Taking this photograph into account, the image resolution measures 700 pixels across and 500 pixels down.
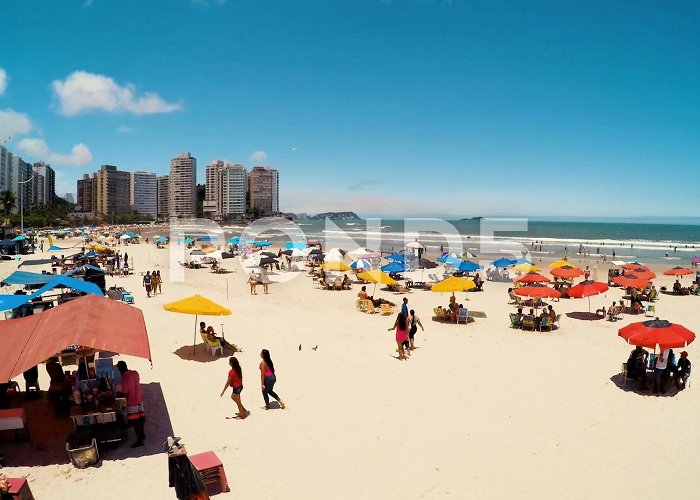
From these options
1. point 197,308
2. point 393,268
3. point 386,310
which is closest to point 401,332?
point 197,308

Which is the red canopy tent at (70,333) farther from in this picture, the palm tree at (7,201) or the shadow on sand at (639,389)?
the palm tree at (7,201)

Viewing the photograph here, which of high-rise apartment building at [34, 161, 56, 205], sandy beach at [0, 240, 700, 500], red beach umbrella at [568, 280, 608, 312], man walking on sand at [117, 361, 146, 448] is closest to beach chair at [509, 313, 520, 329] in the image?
sandy beach at [0, 240, 700, 500]

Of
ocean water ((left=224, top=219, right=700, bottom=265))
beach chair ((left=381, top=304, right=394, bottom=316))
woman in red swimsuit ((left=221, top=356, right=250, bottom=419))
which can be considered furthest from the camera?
ocean water ((left=224, top=219, right=700, bottom=265))

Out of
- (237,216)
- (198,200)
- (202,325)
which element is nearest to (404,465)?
(202,325)

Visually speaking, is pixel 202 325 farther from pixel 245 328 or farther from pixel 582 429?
pixel 582 429

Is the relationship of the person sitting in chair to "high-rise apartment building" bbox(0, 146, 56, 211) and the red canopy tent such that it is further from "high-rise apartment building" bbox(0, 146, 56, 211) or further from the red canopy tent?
"high-rise apartment building" bbox(0, 146, 56, 211)

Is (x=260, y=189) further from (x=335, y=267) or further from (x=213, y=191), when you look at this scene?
(x=335, y=267)
